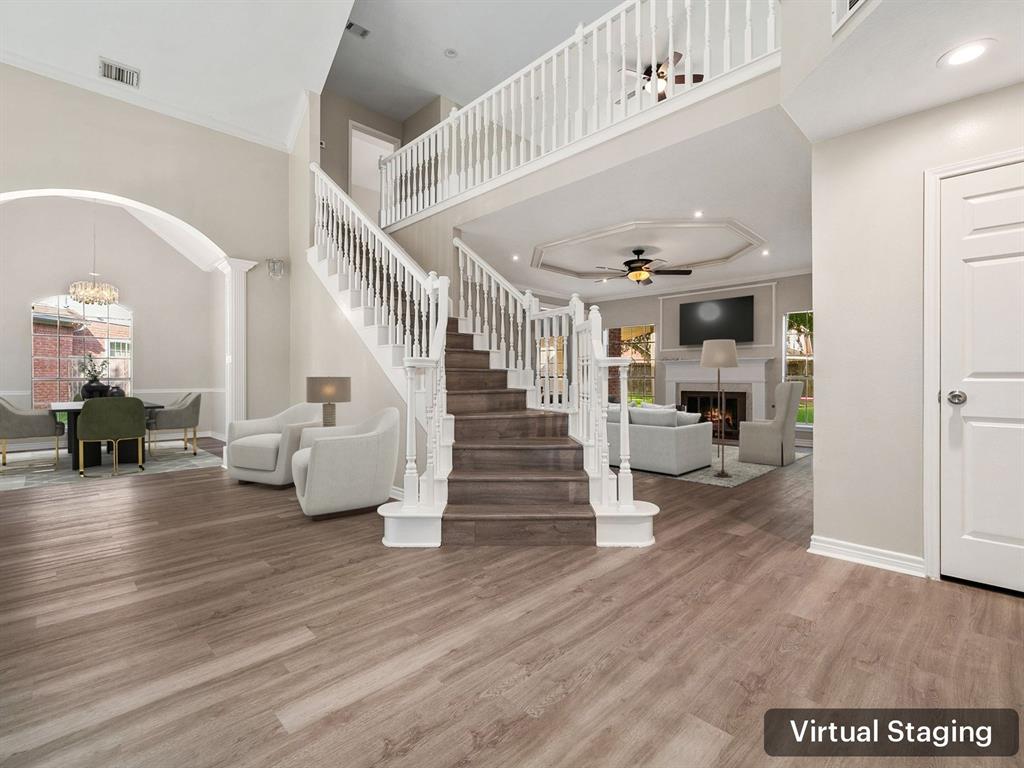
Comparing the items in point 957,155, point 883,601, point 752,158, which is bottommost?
point 883,601

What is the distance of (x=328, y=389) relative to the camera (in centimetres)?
425

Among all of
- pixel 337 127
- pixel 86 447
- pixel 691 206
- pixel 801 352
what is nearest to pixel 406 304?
pixel 691 206

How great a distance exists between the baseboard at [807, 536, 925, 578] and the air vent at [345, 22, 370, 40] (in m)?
6.90

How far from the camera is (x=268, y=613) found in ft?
7.13

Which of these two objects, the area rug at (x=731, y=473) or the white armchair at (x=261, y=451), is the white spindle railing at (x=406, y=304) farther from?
the area rug at (x=731, y=473)

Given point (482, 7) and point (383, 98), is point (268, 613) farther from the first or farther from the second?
point (383, 98)

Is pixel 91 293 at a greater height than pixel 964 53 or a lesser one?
lesser

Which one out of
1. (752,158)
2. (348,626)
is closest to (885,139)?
(752,158)

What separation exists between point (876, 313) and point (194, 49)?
6.47 metres

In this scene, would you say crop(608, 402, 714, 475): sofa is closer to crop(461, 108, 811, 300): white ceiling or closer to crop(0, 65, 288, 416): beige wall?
crop(461, 108, 811, 300): white ceiling

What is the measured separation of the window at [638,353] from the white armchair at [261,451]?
21.3 ft

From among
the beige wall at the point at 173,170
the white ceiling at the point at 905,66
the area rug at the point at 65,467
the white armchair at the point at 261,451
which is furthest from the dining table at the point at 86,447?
the white ceiling at the point at 905,66

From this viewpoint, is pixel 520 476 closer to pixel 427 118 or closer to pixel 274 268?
pixel 274 268

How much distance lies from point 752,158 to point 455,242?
2965 mm
